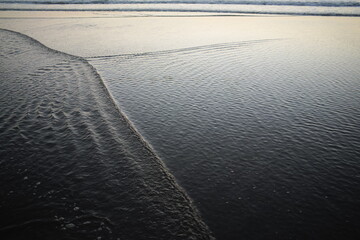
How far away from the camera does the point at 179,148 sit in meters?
7.08

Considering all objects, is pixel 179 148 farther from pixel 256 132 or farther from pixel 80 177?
pixel 80 177

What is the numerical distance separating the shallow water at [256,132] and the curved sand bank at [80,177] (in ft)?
1.64

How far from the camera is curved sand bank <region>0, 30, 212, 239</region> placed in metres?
4.64

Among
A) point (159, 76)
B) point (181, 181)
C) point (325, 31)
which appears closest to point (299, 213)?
point (181, 181)

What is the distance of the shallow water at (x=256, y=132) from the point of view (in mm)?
5051

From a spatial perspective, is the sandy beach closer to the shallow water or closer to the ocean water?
the shallow water

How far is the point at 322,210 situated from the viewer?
5.13m

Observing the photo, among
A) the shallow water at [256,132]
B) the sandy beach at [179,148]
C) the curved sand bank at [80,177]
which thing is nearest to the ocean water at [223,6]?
the shallow water at [256,132]

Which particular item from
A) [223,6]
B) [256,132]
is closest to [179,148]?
[256,132]

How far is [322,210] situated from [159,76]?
912cm

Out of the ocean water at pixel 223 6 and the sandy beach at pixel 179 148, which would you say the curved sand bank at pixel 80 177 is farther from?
the ocean water at pixel 223 6

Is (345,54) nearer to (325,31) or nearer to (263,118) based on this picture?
(325,31)

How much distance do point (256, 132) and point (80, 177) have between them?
486 cm

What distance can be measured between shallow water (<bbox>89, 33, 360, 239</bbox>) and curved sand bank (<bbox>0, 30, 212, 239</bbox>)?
19.6 inches
